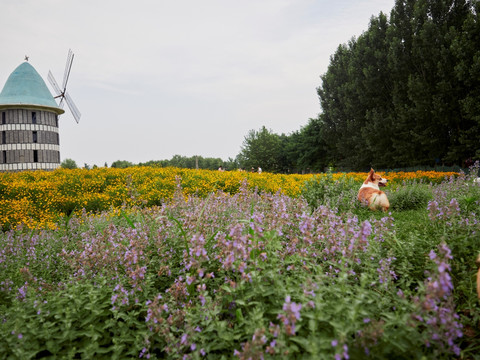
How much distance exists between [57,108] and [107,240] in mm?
35546

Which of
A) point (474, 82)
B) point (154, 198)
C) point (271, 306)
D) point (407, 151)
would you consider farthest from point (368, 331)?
point (407, 151)

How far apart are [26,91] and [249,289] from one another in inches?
1513

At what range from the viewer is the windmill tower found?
30.5 meters

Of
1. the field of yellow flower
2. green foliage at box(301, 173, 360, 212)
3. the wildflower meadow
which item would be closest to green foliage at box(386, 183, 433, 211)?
green foliage at box(301, 173, 360, 212)

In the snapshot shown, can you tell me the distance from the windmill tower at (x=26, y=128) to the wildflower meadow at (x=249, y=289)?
99.6 ft

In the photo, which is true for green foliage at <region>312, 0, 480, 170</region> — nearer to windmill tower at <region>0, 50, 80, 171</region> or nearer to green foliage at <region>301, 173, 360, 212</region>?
green foliage at <region>301, 173, 360, 212</region>

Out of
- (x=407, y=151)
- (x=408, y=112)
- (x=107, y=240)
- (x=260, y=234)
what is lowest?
(x=107, y=240)

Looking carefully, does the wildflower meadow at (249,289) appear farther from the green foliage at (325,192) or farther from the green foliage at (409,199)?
the green foliage at (325,192)

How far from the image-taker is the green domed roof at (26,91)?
Answer: 31.1 meters

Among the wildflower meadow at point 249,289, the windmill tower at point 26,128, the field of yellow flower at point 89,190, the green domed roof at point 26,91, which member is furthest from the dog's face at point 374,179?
the green domed roof at point 26,91

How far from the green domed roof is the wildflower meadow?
106 ft

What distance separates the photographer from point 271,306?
257 cm

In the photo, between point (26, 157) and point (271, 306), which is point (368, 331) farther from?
point (26, 157)

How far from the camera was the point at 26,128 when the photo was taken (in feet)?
102
